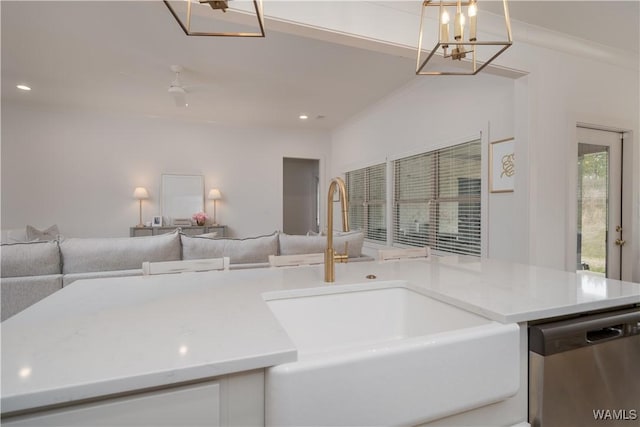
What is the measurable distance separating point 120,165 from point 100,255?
12.1 feet

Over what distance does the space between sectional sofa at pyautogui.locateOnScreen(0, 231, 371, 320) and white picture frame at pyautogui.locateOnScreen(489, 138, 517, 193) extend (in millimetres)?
1526

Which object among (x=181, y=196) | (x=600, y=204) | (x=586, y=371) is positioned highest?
(x=181, y=196)

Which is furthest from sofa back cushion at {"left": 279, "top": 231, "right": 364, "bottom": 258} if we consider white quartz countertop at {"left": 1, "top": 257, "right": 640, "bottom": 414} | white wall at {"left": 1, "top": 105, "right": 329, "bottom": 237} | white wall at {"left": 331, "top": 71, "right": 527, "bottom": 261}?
white wall at {"left": 1, "top": 105, "right": 329, "bottom": 237}

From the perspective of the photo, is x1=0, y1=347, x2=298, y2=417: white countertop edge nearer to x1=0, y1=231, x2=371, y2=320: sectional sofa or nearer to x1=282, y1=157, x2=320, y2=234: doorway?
x1=0, y1=231, x2=371, y2=320: sectional sofa

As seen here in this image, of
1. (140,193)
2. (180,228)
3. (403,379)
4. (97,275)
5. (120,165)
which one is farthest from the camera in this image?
(120,165)

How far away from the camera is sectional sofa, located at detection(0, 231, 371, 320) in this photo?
225cm

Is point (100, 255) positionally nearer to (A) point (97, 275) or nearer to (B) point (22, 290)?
(A) point (97, 275)

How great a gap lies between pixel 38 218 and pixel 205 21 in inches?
177

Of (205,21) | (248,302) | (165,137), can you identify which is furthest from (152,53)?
(248,302)

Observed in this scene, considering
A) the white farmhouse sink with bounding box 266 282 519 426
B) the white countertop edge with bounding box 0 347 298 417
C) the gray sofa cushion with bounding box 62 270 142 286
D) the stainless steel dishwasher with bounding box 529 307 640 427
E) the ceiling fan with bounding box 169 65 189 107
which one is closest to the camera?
the white countertop edge with bounding box 0 347 298 417

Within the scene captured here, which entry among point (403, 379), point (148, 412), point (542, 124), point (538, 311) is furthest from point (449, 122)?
point (148, 412)

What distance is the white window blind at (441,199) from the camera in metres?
3.30

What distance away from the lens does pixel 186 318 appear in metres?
0.83

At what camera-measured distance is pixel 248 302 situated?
970 millimetres
